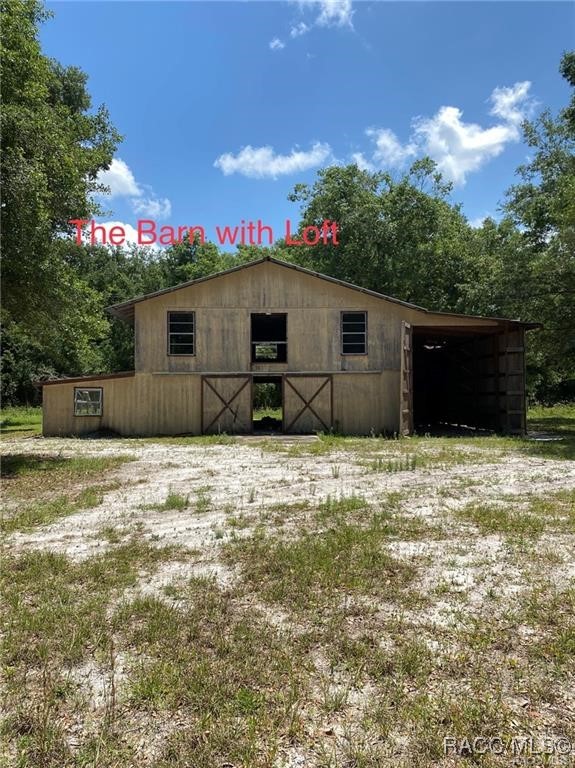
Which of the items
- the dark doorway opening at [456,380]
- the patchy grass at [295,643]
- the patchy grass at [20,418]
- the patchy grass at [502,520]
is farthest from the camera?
the patchy grass at [20,418]

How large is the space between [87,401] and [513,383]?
1529cm

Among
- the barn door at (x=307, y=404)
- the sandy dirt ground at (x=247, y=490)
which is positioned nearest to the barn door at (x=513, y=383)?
the sandy dirt ground at (x=247, y=490)

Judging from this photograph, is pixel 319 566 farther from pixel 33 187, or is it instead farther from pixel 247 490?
pixel 33 187

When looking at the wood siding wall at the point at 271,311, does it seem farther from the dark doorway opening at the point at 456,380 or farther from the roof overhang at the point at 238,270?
the dark doorway opening at the point at 456,380

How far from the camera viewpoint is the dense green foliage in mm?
9602

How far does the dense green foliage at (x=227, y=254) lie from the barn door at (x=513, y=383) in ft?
8.96

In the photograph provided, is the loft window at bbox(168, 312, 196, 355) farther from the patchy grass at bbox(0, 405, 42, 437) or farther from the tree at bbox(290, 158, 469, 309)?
the tree at bbox(290, 158, 469, 309)

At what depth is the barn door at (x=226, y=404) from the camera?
57.7 feet

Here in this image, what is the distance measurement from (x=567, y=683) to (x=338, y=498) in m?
4.35

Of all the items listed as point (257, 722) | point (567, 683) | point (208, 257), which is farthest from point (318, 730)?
point (208, 257)

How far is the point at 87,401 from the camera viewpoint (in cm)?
1780

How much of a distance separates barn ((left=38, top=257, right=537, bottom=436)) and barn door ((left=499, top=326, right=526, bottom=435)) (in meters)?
0.04

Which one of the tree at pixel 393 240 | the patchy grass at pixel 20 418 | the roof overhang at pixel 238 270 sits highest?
the tree at pixel 393 240

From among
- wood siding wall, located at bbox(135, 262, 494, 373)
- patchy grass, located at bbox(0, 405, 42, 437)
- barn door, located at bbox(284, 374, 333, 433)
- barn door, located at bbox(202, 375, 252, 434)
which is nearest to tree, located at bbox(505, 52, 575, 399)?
A: wood siding wall, located at bbox(135, 262, 494, 373)
